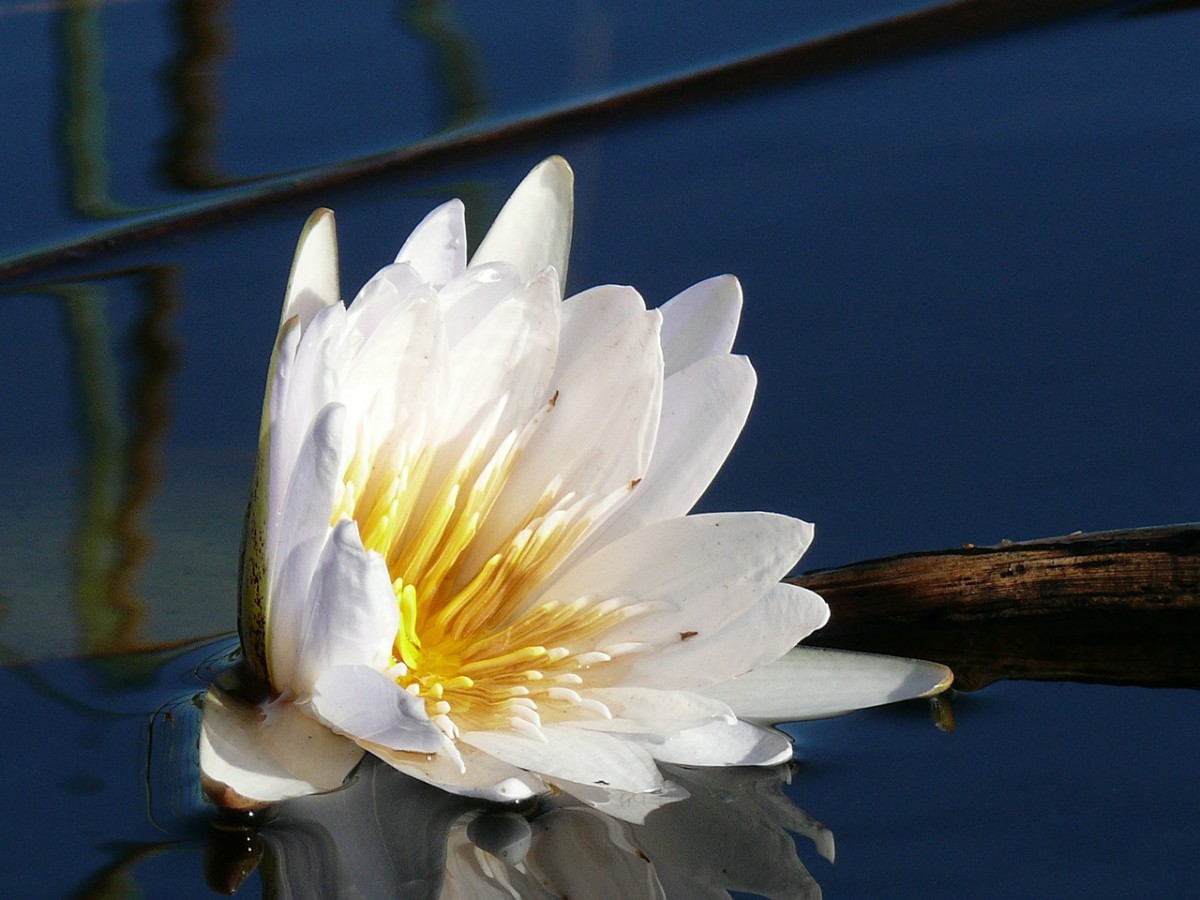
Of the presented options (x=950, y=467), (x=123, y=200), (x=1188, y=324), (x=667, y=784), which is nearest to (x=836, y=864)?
(x=667, y=784)

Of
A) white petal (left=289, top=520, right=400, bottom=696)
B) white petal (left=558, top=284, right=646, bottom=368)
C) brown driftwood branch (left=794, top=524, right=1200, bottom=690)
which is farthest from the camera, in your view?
brown driftwood branch (left=794, top=524, right=1200, bottom=690)

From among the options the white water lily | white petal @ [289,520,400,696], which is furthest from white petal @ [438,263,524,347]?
white petal @ [289,520,400,696]

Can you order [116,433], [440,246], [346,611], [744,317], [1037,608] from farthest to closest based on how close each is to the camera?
[744,317], [116,433], [1037,608], [440,246], [346,611]

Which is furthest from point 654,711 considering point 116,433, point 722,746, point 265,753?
point 116,433

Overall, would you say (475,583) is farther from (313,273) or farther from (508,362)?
(313,273)

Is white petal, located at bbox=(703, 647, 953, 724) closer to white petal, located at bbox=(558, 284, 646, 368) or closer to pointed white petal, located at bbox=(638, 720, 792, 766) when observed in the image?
pointed white petal, located at bbox=(638, 720, 792, 766)

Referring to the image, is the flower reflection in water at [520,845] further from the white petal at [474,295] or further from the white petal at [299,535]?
the white petal at [474,295]
